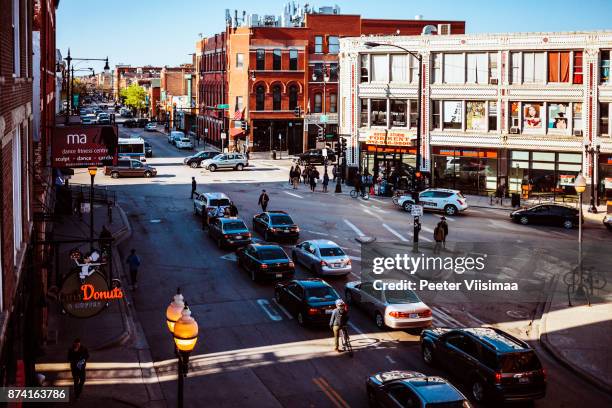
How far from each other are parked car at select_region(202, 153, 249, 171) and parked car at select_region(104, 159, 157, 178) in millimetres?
7305

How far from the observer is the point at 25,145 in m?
15.8

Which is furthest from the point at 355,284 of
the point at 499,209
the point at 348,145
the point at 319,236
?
the point at 348,145

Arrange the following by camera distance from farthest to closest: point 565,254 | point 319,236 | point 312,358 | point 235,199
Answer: point 235,199
point 319,236
point 565,254
point 312,358

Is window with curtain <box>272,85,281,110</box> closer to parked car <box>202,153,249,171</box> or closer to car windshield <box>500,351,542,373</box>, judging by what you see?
parked car <box>202,153,249,171</box>

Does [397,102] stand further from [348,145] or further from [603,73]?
[603,73]

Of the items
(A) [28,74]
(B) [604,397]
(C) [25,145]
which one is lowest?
(B) [604,397]

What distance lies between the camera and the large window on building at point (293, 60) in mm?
85688

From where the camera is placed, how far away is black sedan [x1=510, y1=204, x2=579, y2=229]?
4022cm

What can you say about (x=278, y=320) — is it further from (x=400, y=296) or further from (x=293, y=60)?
(x=293, y=60)

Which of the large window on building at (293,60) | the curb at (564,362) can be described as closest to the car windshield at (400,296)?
the curb at (564,362)

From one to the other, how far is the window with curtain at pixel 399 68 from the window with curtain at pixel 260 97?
31.8m

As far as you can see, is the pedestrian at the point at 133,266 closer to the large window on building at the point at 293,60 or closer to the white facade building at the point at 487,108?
the white facade building at the point at 487,108

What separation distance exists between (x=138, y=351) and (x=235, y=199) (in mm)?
30088

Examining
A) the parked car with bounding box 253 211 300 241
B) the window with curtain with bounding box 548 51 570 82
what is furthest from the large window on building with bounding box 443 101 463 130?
the parked car with bounding box 253 211 300 241
